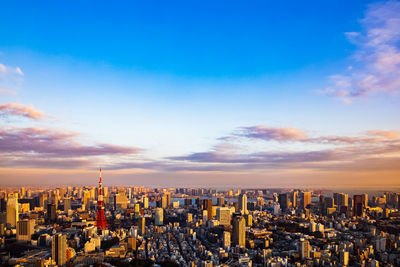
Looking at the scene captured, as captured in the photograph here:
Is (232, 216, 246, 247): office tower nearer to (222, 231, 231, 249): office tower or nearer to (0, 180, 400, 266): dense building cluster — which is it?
(0, 180, 400, 266): dense building cluster

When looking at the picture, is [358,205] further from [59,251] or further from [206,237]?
[59,251]

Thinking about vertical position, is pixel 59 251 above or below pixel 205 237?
above

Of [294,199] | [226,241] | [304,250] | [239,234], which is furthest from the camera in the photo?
[294,199]

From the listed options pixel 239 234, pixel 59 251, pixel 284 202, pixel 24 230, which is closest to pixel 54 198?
pixel 24 230

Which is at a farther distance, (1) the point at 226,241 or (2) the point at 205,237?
(2) the point at 205,237

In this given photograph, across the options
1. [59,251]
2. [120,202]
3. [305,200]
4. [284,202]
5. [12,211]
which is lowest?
[120,202]

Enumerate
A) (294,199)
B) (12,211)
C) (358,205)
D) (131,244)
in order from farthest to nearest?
1. (294,199)
2. (358,205)
3. (12,211)
4. (131,244)
